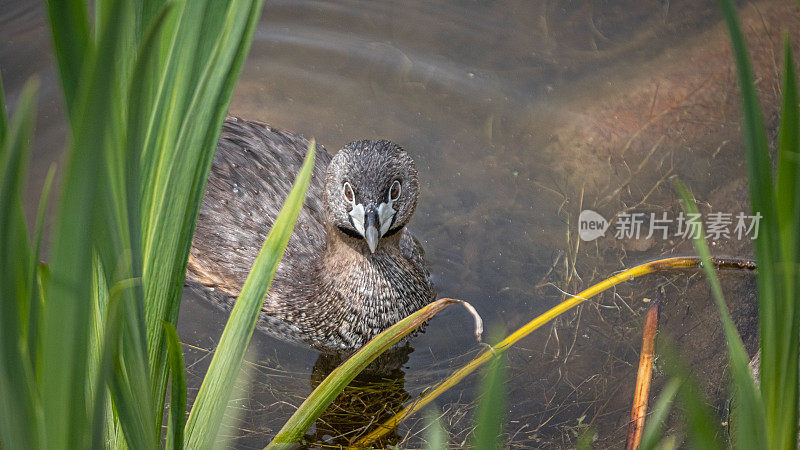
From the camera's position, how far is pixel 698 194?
162 inches

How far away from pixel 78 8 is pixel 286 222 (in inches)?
28.6

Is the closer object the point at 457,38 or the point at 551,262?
the point at 551,262

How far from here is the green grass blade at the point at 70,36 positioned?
3.28 ft

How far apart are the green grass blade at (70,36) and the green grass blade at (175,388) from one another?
46 cm

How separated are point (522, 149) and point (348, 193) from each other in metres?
1.58

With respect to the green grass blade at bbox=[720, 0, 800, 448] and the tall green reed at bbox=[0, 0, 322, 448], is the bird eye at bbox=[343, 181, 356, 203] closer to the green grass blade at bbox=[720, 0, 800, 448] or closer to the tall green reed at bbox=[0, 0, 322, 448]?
the tall green reed at bbox=[0, 0, 322, 448]

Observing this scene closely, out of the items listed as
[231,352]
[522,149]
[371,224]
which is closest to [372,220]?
[371,224]

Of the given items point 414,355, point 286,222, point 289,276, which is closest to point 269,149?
point 289,276

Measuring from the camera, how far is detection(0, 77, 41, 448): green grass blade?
87 cm

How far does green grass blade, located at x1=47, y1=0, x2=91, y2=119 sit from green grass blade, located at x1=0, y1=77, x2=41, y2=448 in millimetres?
80

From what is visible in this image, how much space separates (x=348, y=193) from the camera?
3.08 metres

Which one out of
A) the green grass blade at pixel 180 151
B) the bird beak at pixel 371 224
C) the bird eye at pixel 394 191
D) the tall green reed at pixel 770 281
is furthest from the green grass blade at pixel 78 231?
the bird eye at pixel 394 191

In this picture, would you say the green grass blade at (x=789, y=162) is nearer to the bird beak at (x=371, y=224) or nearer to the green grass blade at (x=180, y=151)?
the green grass blade at (x=180, y=151)

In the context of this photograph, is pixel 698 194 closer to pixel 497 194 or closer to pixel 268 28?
pixel 497 194
